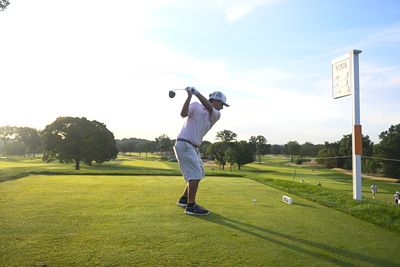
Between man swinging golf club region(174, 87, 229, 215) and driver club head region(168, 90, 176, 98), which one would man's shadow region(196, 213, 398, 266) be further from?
driver club head region(168, 90, 176, 98)

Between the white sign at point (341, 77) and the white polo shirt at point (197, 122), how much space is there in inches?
181

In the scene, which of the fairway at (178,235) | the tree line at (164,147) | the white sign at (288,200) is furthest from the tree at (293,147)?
the fairway at (178,235)

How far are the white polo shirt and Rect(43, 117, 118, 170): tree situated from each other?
5160cm

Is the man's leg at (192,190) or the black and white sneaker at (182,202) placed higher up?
the man's leg at (192,190)

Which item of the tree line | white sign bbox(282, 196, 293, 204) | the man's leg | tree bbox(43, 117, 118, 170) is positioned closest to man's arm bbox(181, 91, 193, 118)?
the man's leg

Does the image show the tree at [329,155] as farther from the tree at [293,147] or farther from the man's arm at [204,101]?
the man's arm at [204,101]

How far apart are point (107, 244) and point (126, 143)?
156780mm

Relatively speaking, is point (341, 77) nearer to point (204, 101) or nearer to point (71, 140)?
point (204, 101)

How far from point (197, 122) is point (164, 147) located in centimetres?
13102

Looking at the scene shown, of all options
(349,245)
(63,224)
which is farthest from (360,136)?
(63,224)

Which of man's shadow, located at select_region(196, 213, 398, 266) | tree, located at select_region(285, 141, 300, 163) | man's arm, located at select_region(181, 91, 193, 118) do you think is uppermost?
tree, located at select_region(285, 141, 300, 163)

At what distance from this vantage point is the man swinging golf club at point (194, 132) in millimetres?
6891

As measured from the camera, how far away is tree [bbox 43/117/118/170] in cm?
5803

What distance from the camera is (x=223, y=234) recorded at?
4.91 metres
